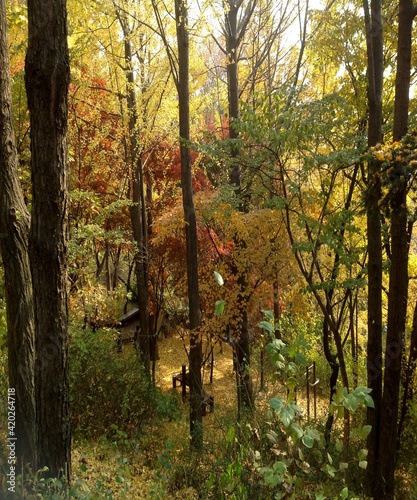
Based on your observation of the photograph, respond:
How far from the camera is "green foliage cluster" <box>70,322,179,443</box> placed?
262 inches

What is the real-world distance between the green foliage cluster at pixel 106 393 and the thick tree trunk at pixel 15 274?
224cm

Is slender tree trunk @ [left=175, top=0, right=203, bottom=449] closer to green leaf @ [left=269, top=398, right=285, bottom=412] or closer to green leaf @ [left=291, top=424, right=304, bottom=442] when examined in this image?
green leaf @ [left=291, top=424, right=304, bottom=442]

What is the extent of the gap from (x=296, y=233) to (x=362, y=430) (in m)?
6.09

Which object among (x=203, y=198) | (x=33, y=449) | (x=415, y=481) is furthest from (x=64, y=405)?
(x=415, y=481)

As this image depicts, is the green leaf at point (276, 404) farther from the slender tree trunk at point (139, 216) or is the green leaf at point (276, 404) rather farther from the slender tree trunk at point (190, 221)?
the slender tree trunk at point (139, 216)

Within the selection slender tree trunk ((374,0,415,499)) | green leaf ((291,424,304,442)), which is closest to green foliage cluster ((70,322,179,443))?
slender tree trunk ((374,0,415,499))

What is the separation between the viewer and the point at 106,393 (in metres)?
7.02

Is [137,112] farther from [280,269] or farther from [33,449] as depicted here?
[33,449]

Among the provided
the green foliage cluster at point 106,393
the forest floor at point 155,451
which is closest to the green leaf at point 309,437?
the forest floor at point 155,451

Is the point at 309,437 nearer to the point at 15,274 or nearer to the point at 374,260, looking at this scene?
the point at 15,274

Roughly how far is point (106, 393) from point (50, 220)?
450 cm

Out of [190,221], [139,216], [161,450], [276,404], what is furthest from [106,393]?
[276,404]

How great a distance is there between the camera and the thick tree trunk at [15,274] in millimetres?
3953

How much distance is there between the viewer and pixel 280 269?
308 inches
